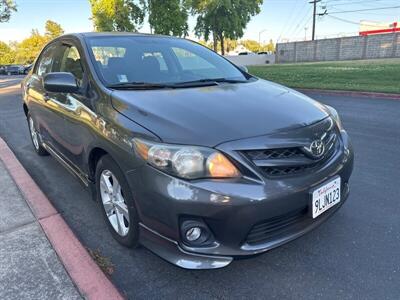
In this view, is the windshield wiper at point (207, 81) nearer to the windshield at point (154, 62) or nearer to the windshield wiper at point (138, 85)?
the windshield at point (154, 62)

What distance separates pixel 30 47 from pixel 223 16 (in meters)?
62.6

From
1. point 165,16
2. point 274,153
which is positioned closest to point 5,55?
point 165,16

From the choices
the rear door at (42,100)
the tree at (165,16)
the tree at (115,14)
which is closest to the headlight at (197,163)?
the rear door at (42,100)

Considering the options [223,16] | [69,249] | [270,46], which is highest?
[223,16]

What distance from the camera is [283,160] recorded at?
6.97ft

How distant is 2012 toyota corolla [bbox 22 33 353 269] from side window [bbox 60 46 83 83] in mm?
43

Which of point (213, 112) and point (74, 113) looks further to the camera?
point (74, 113)

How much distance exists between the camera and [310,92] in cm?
1138

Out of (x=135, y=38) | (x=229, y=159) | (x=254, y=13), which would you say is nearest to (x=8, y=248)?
(x=229, y=159)

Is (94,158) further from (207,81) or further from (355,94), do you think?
(355,94)

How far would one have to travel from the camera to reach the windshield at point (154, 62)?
2997 mm

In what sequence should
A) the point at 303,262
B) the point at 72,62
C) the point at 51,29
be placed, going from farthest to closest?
the point at 51,29 < the point at 72,62 < the point at 303,262

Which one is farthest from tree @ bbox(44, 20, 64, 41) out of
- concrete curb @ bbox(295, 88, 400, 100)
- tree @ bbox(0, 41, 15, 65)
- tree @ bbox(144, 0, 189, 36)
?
concrete curb @ bbox(295, 88, 400, 100)

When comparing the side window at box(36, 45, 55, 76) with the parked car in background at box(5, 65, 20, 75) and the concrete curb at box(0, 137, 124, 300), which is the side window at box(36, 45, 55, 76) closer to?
the concrete curb at box(0, 137, 124, 300)
